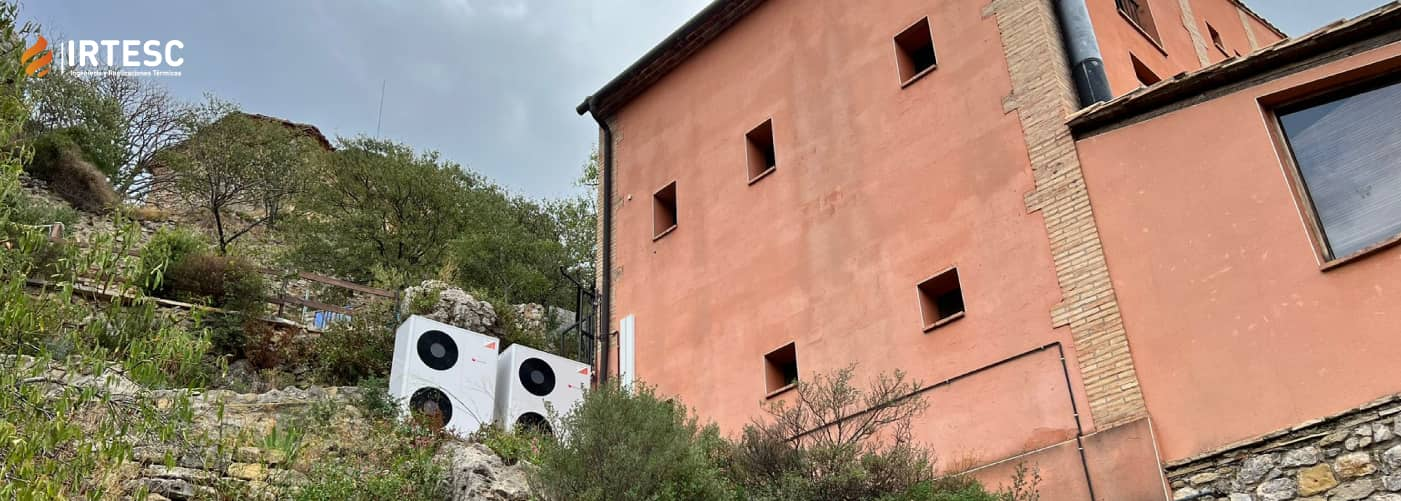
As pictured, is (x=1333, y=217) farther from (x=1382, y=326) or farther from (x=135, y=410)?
(x=135, y=410)

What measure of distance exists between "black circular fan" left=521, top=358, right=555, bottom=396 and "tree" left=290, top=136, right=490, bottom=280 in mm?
7817

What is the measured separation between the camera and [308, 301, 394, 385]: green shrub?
1700cm

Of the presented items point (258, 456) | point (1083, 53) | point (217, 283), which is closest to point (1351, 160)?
point (1083, 53)

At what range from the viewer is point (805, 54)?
14188mm

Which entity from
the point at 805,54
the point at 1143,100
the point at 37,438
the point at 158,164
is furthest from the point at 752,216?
the point at 158,164

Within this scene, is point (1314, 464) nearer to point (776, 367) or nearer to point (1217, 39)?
point (776, 367)

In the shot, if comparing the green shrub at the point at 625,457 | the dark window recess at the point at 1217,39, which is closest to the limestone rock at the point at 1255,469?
the green shrub at the point at 625,457

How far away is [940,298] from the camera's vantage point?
453 inches

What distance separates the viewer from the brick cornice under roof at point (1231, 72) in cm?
861

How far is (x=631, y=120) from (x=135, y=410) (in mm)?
10424

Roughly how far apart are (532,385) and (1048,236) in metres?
8.67

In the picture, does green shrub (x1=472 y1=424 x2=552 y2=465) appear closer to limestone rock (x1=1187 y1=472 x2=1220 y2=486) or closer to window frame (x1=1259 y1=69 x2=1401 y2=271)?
limestone rock (x1=1187 y1=472 x2=1220 y2=486)

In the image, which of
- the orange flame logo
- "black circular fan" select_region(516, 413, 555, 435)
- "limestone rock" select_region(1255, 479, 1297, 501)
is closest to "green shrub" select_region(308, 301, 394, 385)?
"black circular fan" select_region(516, 413, 555, 435)

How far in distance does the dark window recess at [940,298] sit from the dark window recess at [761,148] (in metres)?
3.47
